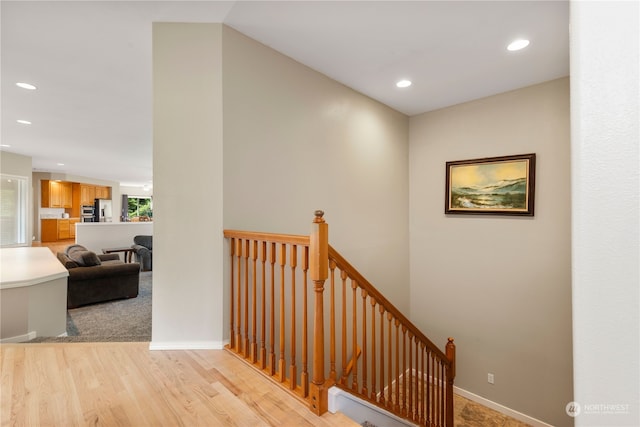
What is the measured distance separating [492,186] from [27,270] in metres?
5.39

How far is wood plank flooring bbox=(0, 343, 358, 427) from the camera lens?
1.44 metres

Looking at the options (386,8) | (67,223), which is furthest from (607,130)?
(67,223)

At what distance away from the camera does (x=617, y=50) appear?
562 mm

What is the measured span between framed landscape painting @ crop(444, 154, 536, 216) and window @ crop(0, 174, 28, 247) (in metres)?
8.38

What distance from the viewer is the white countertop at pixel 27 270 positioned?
265 centimetres

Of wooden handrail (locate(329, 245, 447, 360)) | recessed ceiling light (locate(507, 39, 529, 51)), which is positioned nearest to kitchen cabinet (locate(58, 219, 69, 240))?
wooden handrail (locate(329, 245, 447, 360))

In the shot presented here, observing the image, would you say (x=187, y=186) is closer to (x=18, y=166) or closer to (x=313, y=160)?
(x=313, y=160)

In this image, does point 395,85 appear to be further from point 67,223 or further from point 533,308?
point 67,223

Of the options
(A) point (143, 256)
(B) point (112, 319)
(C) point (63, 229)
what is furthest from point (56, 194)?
(B) point (112, 319)

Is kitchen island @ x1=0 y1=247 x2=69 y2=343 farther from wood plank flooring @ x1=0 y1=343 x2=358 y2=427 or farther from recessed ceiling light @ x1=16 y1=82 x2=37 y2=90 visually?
recessed ceiling light @ x1=16 y1=82 x2=37 y2=90

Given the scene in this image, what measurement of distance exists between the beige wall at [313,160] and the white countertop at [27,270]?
7.05ft

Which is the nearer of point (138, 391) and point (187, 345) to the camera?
point (138, 391)

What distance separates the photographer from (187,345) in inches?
85.0

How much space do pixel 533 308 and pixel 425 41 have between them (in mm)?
3144
